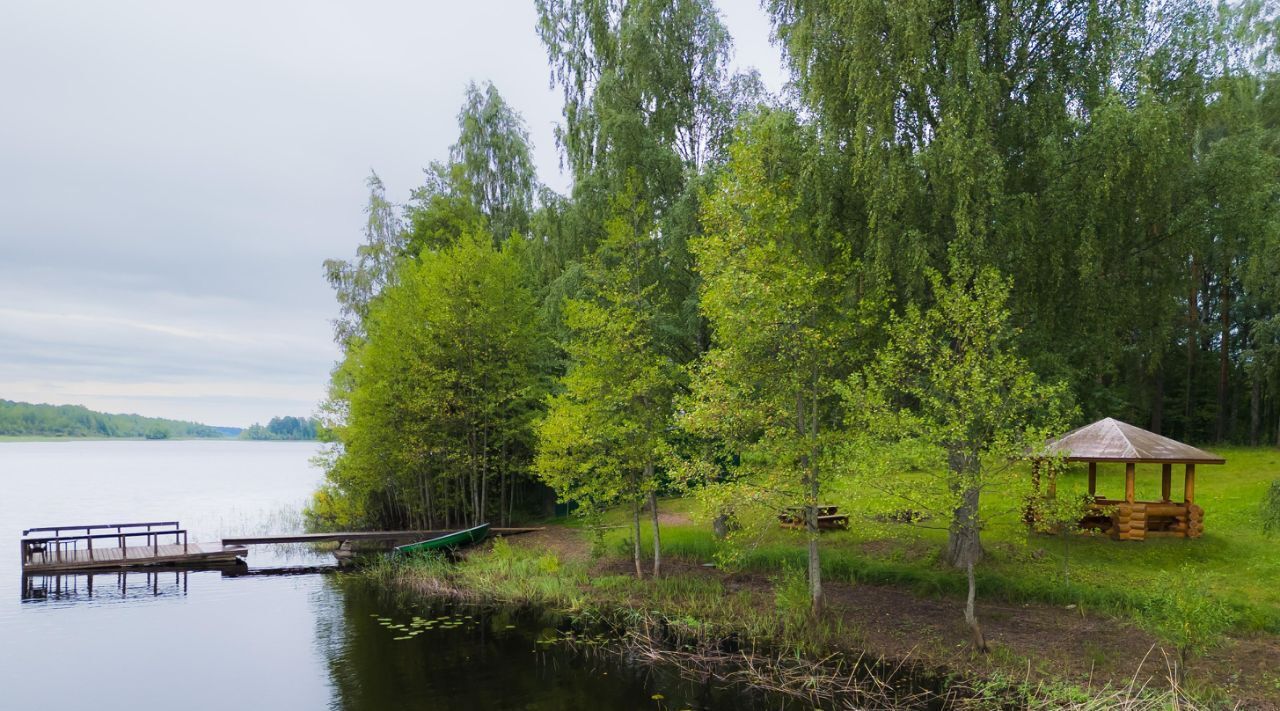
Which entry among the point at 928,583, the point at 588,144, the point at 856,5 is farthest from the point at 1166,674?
the point at 588,144

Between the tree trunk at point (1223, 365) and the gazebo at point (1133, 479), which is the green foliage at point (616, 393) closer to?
the gazebo at point (1133, 479)

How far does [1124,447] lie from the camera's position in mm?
15273

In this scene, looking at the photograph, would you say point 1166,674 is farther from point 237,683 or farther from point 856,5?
point 237,683

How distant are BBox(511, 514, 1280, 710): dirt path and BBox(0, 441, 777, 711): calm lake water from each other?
125 inches

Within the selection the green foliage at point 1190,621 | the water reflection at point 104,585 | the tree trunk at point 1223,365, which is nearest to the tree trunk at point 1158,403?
the tree trunk at point 1223,365

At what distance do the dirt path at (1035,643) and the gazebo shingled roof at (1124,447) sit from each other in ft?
13.4

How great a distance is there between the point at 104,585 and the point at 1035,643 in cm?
2334

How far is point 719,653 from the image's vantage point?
12.6m

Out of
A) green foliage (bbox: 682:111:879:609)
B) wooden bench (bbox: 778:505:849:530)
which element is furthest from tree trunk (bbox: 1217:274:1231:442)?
green foliage (bbox: 682:111:879:609)

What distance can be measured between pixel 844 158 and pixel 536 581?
11.7 m

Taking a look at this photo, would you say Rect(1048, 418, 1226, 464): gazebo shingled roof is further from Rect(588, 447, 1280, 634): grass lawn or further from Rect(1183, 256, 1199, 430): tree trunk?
Rect(1183, 256, 1199, 430): tree trunk

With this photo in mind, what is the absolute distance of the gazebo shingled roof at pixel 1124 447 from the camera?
15.1m

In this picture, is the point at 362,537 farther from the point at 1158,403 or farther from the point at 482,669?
the point at 1158,403

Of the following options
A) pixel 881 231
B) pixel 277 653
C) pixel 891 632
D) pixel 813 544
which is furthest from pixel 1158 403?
pixel 277 653
